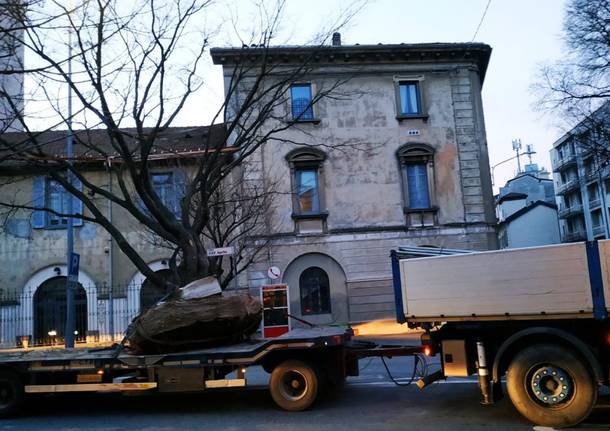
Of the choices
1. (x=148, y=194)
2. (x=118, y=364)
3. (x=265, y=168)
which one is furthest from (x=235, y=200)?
(x=118, y=364)

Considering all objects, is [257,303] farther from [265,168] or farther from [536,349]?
[265,168]

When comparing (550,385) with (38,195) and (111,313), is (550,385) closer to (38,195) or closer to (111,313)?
(111,313)

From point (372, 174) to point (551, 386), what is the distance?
58.4 feet

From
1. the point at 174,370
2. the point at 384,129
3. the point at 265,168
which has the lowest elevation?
the point at 174,370

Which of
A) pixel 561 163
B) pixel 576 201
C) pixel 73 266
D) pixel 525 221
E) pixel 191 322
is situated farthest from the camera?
pixel 525 221

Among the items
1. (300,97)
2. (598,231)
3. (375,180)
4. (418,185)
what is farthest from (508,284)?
(598,231)

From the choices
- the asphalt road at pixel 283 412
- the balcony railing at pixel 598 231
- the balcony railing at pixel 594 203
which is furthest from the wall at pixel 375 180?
the balcony railing at pixel 594 203

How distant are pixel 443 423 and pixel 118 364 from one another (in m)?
4.90

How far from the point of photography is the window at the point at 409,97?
2522 centimetres

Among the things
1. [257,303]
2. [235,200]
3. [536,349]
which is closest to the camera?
[536,349]

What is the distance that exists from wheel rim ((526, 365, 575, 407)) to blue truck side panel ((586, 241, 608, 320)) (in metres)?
0.84

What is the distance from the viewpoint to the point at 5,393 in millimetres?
9039

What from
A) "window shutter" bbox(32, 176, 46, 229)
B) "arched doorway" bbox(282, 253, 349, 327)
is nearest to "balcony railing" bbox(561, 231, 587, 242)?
"arched doorway" bbox(282, 253, 349, 327)

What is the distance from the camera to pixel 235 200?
60.8 feet
